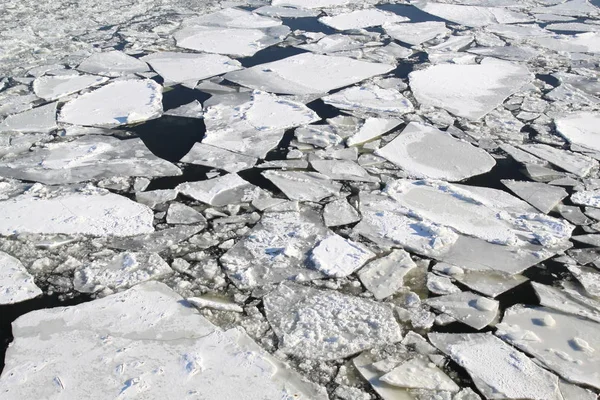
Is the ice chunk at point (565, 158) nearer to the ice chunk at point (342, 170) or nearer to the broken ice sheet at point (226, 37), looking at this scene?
the ice chunk at point (342, 170)

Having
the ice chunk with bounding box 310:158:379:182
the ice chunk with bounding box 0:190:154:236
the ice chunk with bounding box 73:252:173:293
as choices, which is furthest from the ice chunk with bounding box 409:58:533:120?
the ice chunk with bounding box 73:252:173:293

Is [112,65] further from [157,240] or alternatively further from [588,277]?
[588,277]

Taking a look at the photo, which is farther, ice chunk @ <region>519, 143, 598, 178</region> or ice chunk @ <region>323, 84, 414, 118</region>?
ice chunk @ <region>323, 84, 414, 118</region>

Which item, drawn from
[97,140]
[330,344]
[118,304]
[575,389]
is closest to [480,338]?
[575,389]

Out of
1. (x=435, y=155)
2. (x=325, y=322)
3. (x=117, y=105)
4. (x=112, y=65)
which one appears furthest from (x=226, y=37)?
(x=325, y=322)

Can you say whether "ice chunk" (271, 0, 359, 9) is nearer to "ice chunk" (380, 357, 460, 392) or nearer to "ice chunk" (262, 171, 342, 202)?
"ice chunk" (262, 171, 342, 202)

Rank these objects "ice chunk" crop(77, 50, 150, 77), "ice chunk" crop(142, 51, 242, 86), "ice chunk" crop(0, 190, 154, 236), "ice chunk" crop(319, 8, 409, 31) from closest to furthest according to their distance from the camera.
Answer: "ice chunk" crop(0, 190, 154, 236) → "ice chunk" crop(142, 51, 242, 86) → "ice chunk" crop(77, 50, 150, 77) → "ice chunk" crop(319, 8, 409, 31)
